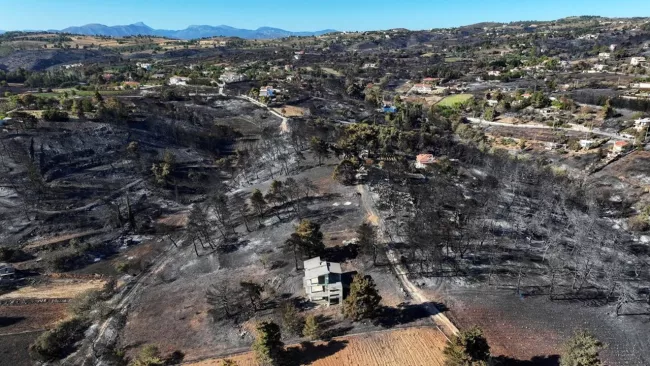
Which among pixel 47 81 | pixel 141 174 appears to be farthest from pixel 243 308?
pixel 47 81

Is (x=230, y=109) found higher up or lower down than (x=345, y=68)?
lower down

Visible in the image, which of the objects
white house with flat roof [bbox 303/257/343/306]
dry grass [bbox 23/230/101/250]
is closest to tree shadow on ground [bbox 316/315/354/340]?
white house with flat roof [bbox 303/257/343/306]

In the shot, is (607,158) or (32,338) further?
(607,158)

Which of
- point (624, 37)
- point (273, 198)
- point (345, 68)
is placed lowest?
point (273, 198)

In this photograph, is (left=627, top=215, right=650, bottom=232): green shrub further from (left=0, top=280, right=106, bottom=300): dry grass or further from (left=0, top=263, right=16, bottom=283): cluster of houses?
(left=0, top=263, right=16, bottom=283): cluster of houses

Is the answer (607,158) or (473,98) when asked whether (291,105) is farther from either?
(607,158)

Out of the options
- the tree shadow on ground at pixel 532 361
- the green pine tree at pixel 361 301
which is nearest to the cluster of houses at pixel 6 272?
the green pine tree at pixel 361 301
